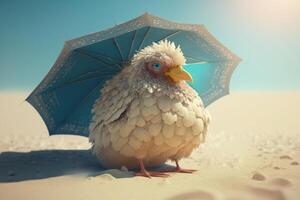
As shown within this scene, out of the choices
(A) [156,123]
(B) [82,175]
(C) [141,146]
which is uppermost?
(A) [156,123]

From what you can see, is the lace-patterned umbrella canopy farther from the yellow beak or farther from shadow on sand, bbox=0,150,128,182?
the yellow beak

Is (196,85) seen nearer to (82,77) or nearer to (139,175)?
(82,77)

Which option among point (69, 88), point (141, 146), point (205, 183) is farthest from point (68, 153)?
point (205, 183)

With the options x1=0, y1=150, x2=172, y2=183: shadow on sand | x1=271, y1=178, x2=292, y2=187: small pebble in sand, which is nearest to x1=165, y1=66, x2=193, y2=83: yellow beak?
x1=0, y1=150, x2=172, y2=183: shadow on sand

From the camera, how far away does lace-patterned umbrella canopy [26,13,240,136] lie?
13.6ft

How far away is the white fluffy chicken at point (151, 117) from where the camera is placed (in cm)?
362

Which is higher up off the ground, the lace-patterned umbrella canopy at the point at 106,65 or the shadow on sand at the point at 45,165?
the lace-patterned umbrella canopy at the point at 106,65

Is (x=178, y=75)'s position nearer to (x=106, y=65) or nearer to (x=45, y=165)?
(x=106, y=65)

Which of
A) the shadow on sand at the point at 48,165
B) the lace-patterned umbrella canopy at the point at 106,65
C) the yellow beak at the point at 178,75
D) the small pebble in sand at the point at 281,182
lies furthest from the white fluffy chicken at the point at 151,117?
the small pebble in sand at the point at 281,182

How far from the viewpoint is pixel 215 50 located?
505cm

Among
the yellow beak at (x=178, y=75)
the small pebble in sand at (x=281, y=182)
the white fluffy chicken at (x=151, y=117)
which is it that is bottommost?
the small pebble in sand at (x=281, y=182)

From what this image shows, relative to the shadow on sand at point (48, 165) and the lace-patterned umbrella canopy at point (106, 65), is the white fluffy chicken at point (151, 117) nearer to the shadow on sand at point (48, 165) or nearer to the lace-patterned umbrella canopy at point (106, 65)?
the shadow on sand at point (48, 165)

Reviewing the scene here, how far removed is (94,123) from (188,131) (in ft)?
3.95

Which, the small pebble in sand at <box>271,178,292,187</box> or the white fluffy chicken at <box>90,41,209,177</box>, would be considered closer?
the small pebble in sand at <box>271,178,292,187</box>
